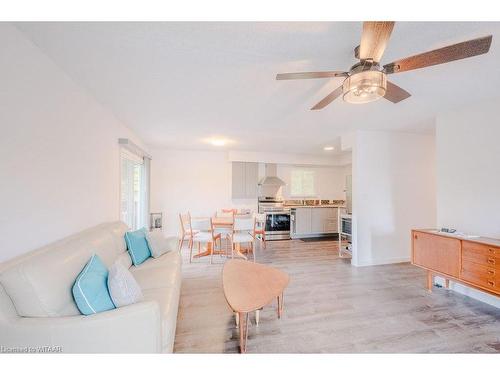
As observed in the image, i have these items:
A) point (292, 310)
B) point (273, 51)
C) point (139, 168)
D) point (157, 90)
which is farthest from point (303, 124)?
point (139, 168)

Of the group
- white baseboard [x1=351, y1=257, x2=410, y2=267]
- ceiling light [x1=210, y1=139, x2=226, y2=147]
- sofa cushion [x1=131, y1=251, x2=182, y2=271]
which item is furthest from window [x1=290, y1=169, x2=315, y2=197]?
sofa cushion [x1=131, y1=251, x2=182, y2=271]

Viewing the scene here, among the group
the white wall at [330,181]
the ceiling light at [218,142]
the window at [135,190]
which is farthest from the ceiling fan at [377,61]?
the white wall at [330,181]

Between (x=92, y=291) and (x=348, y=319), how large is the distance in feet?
7.06

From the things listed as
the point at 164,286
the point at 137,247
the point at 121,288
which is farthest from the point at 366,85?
the point at 137,247

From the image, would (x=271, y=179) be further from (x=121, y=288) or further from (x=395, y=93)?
(x=121, y=288)

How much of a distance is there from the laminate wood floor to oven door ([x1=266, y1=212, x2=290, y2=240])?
252 cm

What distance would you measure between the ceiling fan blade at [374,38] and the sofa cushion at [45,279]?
210 centimetres

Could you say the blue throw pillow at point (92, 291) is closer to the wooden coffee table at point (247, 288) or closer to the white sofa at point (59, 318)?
the white sofa at point (59, 318)

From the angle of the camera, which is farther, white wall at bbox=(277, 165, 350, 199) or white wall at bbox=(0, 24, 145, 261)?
white wall at bbox=(277, 165, 350, 199)

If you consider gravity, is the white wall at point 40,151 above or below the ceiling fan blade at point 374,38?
below

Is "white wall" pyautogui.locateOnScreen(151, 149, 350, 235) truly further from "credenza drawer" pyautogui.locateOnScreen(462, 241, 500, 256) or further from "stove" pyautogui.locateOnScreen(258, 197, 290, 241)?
"credenza drawer" pyautogui.locateOnScreen(462, 241, 500, 256)

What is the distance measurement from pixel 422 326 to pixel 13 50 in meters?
3.77

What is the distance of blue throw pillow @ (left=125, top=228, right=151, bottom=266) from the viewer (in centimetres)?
238

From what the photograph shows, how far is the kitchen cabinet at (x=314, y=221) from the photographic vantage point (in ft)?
19.2
